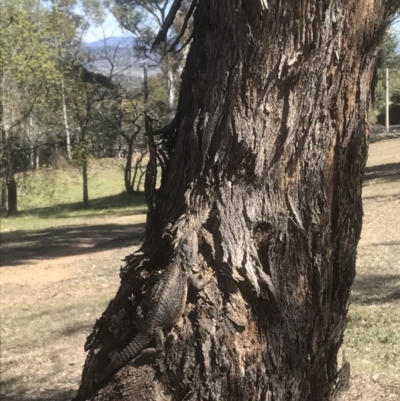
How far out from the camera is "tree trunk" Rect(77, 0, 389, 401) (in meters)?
2.06

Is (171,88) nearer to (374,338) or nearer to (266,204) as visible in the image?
(374,338)

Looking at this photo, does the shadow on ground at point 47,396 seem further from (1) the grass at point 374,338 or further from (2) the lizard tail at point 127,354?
(2) the lizard tail at point 127,354

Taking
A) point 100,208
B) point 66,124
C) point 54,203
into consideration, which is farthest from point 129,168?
point 54,203

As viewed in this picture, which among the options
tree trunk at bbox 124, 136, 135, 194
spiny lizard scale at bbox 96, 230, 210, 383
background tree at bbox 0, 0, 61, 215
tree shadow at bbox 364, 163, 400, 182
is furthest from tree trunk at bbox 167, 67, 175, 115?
spiny lizard scale at bbox 96, 230, 210, 383

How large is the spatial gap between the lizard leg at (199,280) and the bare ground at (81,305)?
2572 mm

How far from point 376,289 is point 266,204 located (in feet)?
18.8

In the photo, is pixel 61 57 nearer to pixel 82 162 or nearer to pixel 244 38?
pixel 82 162

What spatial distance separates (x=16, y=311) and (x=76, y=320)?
1701mm

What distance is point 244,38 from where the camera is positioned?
7.02 ft

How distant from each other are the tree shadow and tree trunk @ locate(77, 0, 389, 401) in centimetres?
1728

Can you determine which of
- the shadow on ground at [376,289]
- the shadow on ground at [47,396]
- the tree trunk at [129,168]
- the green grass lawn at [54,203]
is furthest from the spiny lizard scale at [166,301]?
the tree trunk at [129,168]

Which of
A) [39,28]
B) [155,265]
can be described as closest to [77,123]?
[39,28]

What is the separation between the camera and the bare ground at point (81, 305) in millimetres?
5434

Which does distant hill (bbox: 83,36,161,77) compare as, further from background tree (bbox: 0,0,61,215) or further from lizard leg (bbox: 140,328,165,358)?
lizard leg (bbox: 140,328,165,358)
